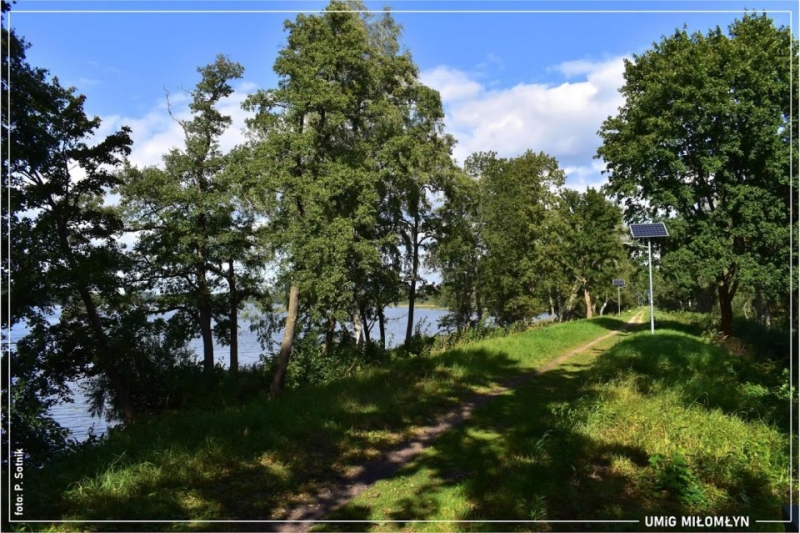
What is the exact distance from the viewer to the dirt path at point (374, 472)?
16.3 ft

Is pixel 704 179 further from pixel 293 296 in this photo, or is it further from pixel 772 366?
pixel 293 296

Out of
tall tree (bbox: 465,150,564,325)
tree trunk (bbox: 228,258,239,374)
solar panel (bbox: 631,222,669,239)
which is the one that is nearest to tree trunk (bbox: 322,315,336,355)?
tree trunk (bbox: 228,258,239,374)

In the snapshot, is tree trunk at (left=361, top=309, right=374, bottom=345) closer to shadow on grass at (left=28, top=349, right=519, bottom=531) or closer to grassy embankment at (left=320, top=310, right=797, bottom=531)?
shadow on grass at (left=28, top=349, right=519, bottom=531)

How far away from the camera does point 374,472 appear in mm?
6172

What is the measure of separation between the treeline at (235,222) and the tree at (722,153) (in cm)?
58

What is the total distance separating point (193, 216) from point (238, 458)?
1667 centimetres

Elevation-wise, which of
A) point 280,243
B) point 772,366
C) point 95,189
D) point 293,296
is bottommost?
point 772,366

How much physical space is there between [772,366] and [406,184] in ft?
52.4

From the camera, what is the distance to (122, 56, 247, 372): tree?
20516 mm

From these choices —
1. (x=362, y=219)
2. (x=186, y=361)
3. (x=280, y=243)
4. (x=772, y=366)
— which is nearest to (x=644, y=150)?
(x=772, y=366)

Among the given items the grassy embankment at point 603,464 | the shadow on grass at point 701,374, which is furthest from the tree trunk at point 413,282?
the grassy embankment at point 603,464

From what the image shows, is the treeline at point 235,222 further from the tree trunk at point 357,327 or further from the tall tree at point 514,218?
the tall tree at point 514,218

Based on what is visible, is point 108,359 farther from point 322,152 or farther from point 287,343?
point 322,152

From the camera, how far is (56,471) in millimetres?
5992
